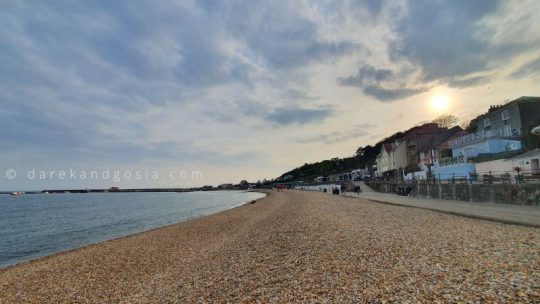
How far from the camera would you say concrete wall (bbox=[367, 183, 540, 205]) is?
23312mm

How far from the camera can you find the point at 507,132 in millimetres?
50625

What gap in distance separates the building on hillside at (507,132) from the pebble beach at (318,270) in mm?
37163

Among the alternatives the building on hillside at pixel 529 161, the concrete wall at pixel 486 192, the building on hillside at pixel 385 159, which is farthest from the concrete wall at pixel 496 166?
the building on hillside at pixel 385 159

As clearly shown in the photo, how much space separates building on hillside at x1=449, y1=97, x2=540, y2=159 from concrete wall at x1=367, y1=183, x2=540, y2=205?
1363 cm

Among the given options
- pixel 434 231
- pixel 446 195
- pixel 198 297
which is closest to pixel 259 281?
pixel 198 297

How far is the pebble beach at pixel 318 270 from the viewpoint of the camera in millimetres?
6797

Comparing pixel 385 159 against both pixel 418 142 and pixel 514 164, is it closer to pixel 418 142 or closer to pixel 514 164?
pixel 418 142

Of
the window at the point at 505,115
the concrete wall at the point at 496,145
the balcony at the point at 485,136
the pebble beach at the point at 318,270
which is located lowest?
the pebble beach at the point at 318,270

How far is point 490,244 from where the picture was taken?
10.4 m

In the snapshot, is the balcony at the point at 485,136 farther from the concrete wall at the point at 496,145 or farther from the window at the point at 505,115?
the window at the point at 505,115

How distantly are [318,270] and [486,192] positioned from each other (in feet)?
84.0

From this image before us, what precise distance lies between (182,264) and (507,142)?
5034cm

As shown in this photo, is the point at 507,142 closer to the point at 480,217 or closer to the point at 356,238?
the point at 480,217

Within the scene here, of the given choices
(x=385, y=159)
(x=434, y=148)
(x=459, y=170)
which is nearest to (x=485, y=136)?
(x=459, y=170)
